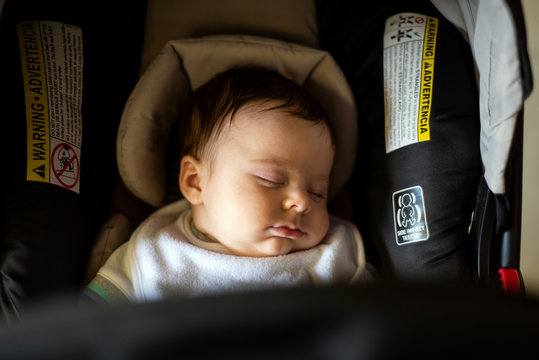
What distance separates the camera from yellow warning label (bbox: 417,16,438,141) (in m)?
1.00

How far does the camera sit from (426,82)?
3.32ft

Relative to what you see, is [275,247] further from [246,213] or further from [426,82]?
[426,82]

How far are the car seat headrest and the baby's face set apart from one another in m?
0.18

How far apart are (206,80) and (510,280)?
869 millimetres

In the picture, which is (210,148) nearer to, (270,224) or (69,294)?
(270,224)

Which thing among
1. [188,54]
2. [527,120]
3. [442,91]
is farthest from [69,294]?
[527,120]

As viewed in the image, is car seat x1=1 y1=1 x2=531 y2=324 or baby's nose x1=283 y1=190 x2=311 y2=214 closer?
car seat x1=1 y1=1 x2=531 y2=324

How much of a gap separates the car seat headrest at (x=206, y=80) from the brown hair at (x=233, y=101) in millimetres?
70

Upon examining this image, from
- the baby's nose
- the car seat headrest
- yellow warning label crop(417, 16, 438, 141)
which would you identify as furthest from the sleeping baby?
yellow warning label crop(417, 16, 438, 141)

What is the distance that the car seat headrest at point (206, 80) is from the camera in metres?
1.12

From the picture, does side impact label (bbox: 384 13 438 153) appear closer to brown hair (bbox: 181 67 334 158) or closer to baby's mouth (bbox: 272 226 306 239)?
brown hair (bbox: 181 67 334 158)

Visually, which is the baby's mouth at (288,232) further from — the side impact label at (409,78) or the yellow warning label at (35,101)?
the yellow warning label at (35,101)

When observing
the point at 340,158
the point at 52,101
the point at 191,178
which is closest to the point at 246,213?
the point at 191,178

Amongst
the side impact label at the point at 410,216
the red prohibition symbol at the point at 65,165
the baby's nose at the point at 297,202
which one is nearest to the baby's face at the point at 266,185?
the baby's nose at the point at 297,202
